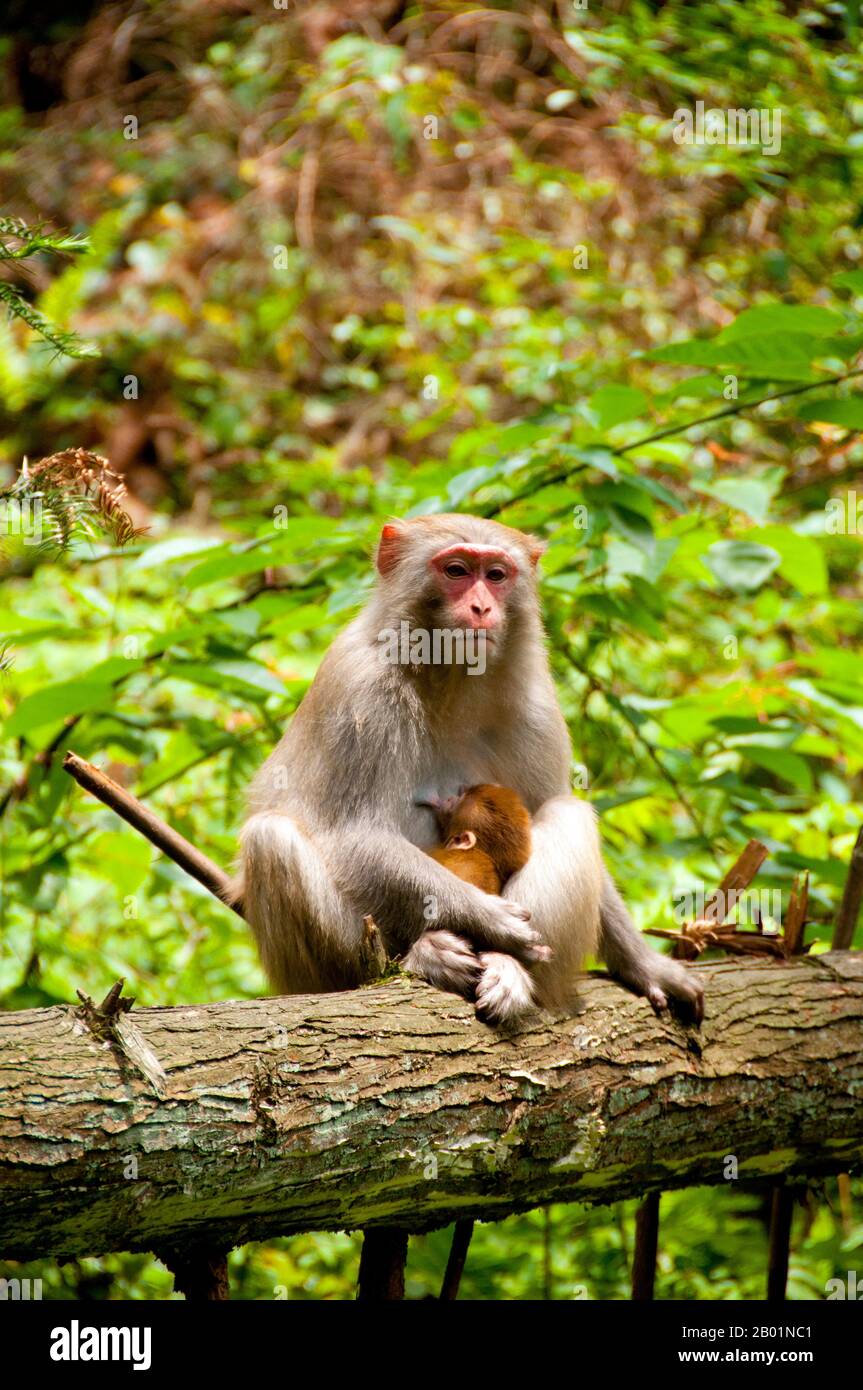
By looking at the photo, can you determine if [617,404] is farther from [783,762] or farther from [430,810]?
[430,810]

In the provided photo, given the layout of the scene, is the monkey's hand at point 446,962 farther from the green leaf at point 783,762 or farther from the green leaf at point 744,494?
the green leaf at point 744,494

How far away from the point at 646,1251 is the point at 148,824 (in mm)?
2540

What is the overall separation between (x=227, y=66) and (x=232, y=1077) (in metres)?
16.0

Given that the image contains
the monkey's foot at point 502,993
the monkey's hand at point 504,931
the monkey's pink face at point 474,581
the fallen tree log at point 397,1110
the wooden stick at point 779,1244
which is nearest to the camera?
the fallen tree log at point 397,1110

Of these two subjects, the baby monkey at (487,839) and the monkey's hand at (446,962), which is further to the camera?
the baby monkey at (487,839)

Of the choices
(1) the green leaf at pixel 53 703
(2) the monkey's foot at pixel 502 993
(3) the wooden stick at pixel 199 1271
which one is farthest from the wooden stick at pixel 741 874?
(1) the green leaf at pixel 53 703

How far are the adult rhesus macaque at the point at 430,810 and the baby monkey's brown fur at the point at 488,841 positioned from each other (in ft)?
0.28

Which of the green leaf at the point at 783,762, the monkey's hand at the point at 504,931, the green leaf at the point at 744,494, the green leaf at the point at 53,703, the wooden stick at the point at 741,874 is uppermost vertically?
the green leaf at the point at 744,494

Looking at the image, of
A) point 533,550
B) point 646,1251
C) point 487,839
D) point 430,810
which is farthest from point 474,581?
point 646,1251

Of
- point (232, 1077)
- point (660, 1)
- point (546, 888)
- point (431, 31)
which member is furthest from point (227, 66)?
point (232, 1077)

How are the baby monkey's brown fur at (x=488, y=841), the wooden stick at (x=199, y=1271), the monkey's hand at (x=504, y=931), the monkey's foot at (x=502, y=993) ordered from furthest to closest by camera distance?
the baby monkey's brown fur at (x=488, y=841)
the monkey's hand at (x=504, y=931)
the monkey's foot at (x=502, y=993)
the wooden stick at (x=199, y=1271)

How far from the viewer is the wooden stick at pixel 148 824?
187 inches

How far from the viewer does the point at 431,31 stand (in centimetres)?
1606
